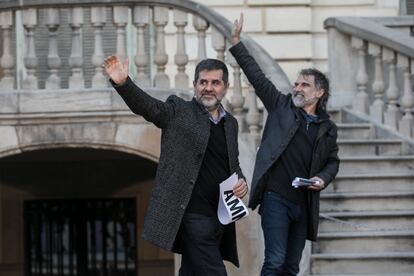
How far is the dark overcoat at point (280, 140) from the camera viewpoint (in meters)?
9.60

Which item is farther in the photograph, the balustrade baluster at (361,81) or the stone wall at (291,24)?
the stone wall at (291,24)

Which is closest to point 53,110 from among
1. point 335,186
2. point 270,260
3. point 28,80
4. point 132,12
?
point 28,80

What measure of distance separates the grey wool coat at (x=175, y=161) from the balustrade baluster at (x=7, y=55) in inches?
154

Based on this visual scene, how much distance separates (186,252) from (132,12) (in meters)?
4.18

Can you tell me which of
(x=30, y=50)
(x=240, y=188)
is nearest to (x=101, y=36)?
(x=30, y=50)

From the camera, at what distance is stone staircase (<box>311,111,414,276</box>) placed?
37.5 feet

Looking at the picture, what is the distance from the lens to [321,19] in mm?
16125

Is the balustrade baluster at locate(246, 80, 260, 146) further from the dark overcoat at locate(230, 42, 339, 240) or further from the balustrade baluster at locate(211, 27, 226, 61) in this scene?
the dark overcoat at locate(230, 42, 339, 240)

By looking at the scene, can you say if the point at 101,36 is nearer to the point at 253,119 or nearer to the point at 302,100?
the point at 253,119

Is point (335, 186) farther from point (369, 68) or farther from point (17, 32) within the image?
point (17, 32)

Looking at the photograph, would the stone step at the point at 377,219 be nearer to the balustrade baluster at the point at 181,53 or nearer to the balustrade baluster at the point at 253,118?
the balustrade baluster at the point at 253,118

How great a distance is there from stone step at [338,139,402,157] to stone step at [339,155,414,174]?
233 millimetres

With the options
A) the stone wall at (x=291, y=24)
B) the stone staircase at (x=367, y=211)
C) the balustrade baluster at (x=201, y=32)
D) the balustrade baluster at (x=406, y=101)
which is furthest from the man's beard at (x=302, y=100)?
the stone wall at (x=291, y=24)

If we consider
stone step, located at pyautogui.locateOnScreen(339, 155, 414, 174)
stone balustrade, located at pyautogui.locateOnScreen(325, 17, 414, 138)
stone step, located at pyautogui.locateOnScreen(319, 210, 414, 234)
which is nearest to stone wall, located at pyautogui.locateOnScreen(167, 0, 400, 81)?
stone balustrade, located at pyautogui.locateOnScreen(325, 17, 414, 138)
